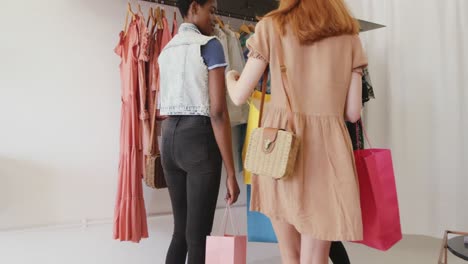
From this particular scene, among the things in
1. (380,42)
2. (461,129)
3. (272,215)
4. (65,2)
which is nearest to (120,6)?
(65,2)

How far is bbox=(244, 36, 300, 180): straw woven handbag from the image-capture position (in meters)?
0.95

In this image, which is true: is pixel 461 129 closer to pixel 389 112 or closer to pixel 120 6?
pixel 389 112

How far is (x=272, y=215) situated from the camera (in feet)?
3.38

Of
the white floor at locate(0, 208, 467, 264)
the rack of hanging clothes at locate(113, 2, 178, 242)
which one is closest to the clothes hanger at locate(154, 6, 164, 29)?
the rack of hanging clothes at locate(113, 2, 178, 242)

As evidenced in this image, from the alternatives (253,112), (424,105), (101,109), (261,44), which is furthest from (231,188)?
(424,105)

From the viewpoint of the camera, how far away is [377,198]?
108 centimetres

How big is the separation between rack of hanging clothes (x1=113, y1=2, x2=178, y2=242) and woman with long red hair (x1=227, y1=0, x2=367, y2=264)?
76 cm

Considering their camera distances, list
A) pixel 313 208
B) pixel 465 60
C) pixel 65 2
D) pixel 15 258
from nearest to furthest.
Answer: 1. pixel 313 208
2. pixel 15 258
3. pixel 65 2
4. pixel 465 60

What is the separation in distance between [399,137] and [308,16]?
1.70 m

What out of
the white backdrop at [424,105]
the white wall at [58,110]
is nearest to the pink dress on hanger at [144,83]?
the white wall at [58,110]

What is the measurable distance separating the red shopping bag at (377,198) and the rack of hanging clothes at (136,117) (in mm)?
911

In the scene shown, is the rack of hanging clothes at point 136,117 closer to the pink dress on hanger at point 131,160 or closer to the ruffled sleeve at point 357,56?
the pink dress on hanger at point 131,160

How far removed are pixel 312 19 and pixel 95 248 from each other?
1.48 metres

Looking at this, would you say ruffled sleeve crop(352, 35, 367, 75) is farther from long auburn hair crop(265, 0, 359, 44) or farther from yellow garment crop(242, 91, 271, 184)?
yellow garment crop(242, 91, 271, 184)
